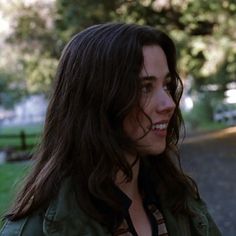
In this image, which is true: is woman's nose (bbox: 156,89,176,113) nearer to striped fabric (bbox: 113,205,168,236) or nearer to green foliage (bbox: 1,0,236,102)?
striped fabric (bbox: 113,205,168,236)

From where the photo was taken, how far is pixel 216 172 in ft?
38.5

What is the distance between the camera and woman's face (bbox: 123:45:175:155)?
1.67 metres

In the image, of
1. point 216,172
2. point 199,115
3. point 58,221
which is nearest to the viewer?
point 58,221

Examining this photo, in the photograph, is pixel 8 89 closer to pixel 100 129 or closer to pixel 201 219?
pixel 201 219

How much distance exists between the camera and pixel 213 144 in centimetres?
1791

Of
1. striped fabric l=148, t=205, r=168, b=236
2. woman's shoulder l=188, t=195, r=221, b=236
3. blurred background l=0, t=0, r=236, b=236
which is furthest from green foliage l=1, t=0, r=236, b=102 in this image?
striped fabric l=148, t=205, r=168, b=236

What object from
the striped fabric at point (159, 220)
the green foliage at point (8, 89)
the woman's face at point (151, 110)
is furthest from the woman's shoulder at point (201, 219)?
the green foliage at point (8, 89)

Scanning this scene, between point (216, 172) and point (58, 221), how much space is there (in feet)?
34.3

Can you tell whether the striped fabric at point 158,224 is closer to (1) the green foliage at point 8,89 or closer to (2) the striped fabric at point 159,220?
(2) the striped fabric at point 159,220

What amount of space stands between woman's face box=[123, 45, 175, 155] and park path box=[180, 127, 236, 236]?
513cm

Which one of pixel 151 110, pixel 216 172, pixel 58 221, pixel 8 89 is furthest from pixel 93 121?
pixel 8 89

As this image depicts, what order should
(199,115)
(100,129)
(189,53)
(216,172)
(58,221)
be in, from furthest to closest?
(199,115) → (189,53) → (216,172) → (100,129) → (58,221)

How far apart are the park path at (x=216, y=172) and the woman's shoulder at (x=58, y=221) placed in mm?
5237

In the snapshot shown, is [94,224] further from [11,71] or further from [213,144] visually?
[11,71]
